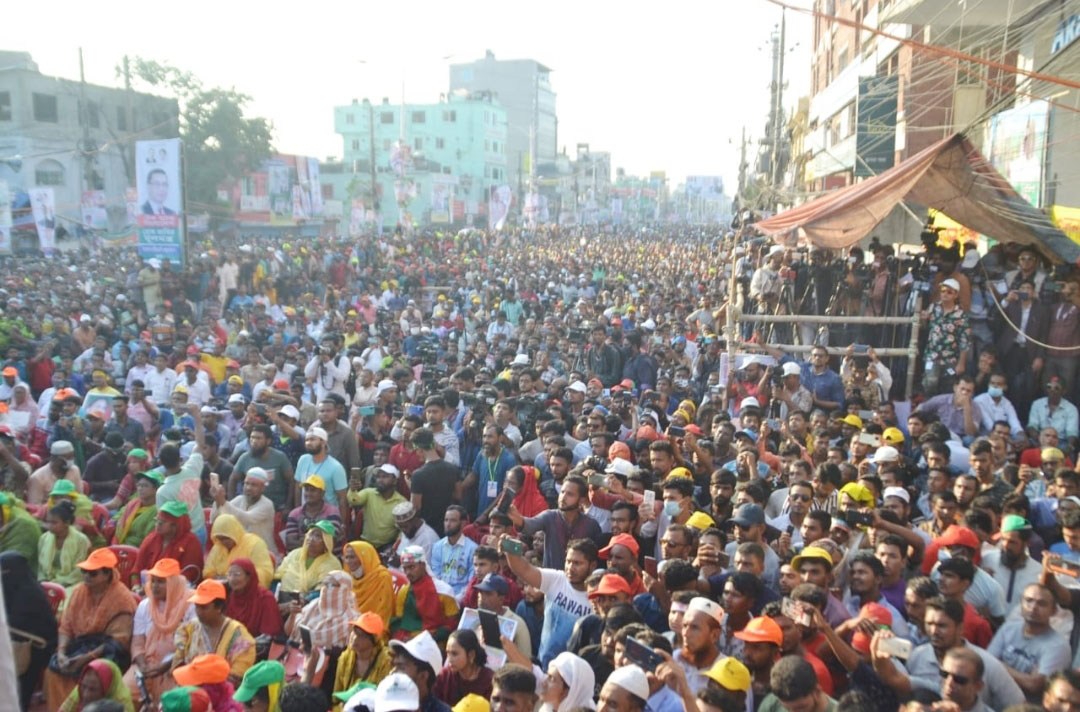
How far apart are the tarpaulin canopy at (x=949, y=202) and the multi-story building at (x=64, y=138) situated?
28.5 metres

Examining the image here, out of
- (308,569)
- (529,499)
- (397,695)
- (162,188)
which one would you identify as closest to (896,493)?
(529,499)

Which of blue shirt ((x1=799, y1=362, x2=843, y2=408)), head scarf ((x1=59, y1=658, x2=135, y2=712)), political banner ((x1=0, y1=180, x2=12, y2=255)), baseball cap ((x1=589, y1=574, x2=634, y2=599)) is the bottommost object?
head scarf ((x1=59, y1=658, x2=135, y2=712))

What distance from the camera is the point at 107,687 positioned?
4.52 metres

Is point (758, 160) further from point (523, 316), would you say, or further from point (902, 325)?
point (902, 325)

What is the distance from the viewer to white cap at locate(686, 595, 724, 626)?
13.6 feet

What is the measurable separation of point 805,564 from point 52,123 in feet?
122

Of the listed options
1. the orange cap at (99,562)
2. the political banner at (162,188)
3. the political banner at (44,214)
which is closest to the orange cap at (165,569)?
the orange cap at (99,562)

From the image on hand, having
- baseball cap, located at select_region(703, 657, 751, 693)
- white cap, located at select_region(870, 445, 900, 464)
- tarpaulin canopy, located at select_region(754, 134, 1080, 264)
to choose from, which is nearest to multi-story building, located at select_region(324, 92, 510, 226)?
tarpaulin canopy, located at select_region(754, 134, 1080, 264)

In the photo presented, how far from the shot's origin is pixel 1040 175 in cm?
A: 1288

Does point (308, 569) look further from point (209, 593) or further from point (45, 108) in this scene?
point (45, 108)

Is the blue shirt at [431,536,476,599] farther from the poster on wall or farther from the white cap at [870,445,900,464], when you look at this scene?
the poster on wall

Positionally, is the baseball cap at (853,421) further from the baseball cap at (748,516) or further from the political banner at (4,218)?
the political banner at (4,218)

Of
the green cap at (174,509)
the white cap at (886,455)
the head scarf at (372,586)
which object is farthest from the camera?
the white cap at (886,455)

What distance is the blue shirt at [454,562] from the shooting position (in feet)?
19.7
